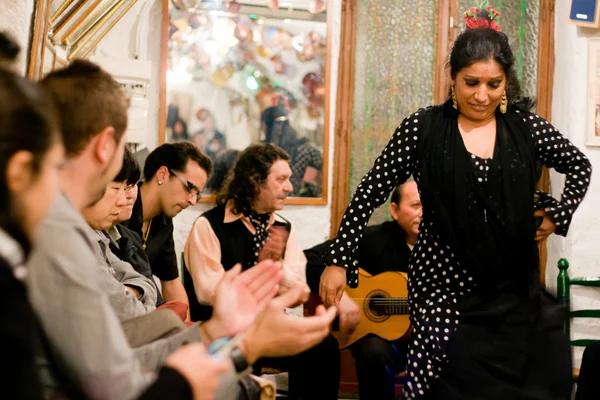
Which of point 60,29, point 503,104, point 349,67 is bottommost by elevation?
point 503,104

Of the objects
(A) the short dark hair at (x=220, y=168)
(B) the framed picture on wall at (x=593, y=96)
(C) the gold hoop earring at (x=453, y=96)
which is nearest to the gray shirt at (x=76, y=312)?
(C) the gold hoop earring at (x=453, y=96)

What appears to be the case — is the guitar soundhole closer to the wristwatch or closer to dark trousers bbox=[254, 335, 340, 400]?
dark trousers bbox=[254, 335, 340, 400]

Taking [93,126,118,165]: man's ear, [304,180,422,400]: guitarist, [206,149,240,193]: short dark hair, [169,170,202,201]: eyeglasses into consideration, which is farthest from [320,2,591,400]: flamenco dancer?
[206,149,240,193]: short dark hair

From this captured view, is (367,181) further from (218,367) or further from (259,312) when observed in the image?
(218,367)

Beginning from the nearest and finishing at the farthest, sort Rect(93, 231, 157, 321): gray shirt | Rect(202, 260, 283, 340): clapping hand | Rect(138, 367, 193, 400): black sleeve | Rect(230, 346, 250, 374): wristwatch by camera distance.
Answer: Rect(138, 367, 193, 400): black sleeve < Rect(230, 346, 250, 374): wristwatch < Rect(202, 260, 283, 340): clapping hand < Rect(93, 231, 157, 321): gray shirt

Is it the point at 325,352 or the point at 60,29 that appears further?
the point at 325,352

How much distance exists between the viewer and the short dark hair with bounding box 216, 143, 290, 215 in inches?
133

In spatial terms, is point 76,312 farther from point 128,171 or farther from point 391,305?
point 391,305

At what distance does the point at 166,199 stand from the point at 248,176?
1.63 ft

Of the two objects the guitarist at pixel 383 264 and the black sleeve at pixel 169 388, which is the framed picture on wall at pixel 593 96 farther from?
the black sleeve at pixel 169 388

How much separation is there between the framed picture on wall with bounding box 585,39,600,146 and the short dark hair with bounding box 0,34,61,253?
11.4 feet

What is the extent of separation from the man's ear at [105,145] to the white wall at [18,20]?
833mm

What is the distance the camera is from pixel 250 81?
401cm

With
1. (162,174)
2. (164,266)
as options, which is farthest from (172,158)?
(164,266)
